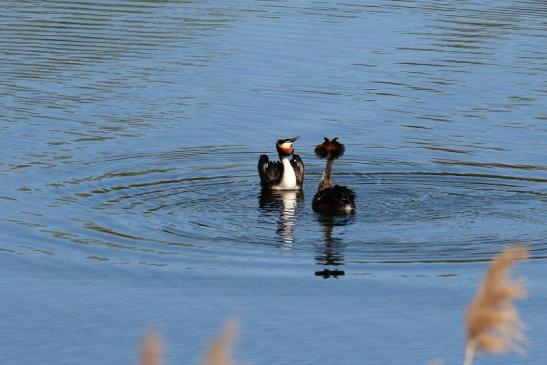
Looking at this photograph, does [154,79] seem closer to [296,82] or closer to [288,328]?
[296,82]

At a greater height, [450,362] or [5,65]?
[5,65]

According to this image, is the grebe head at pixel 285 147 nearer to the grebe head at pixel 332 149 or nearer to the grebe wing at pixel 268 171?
the grebe wing at pixel 268 171

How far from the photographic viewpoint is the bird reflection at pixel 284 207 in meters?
13.5

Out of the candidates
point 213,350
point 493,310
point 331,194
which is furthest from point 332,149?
point 213,350

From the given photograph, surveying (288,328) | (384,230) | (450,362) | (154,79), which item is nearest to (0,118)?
(154,79)

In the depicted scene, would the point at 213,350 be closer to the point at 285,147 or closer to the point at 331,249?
the point at 331,249

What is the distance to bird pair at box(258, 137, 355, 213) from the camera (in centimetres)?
1449

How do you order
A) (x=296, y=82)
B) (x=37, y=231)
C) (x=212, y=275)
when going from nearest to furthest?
1. (x=212, y=275)
2. (x=37, y=231)
3. (x=296, y=82)

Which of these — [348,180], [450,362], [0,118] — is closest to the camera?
[450,362]

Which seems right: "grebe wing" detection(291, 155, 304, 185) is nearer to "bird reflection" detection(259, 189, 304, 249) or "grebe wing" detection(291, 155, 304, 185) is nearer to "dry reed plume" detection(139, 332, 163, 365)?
"bird reflection" detection(259, 189, 304, 249)

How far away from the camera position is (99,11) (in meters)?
29.6

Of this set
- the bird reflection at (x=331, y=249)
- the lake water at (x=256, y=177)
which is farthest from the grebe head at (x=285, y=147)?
the bird reflection at (x=331, y=249)

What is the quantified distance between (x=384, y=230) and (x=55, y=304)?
4478 mm

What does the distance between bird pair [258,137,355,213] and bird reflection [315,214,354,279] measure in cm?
12
